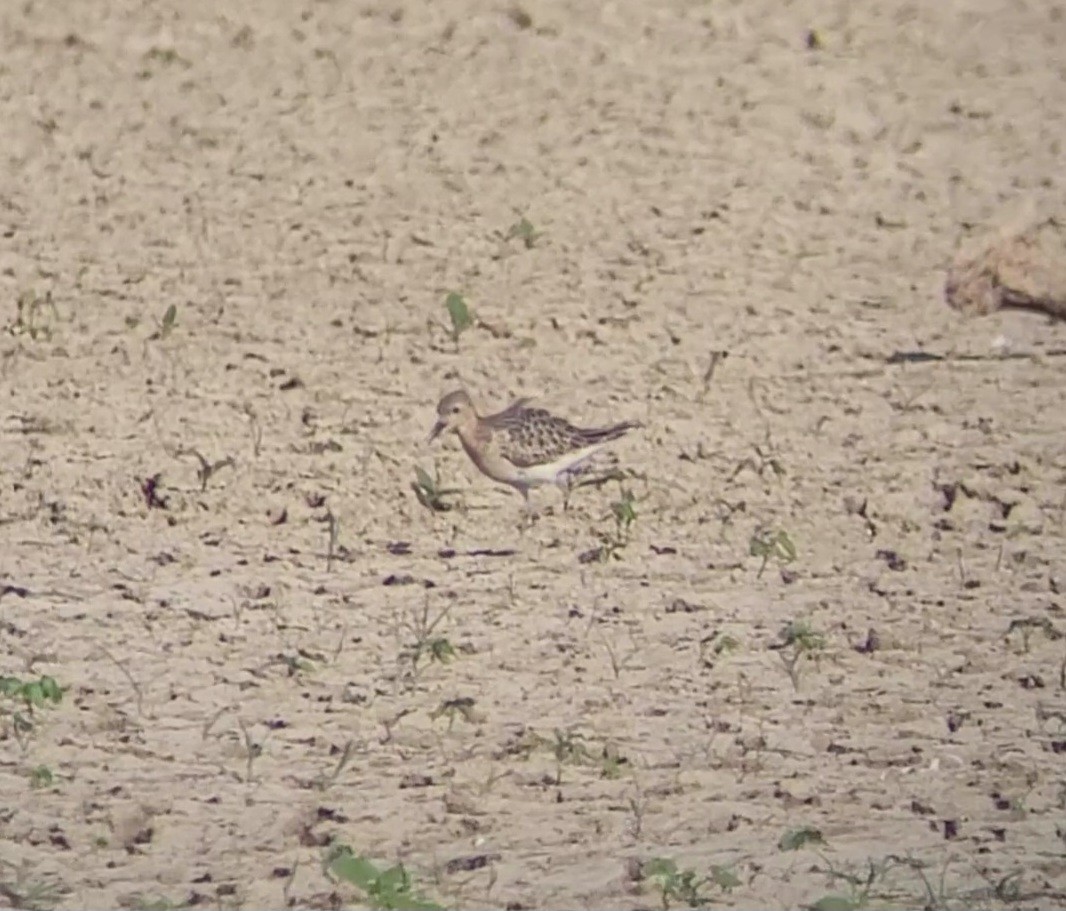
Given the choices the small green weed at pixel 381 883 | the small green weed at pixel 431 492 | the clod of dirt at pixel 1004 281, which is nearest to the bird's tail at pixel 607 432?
the small green weed at pixel 431 492

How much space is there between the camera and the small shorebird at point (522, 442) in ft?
21.9

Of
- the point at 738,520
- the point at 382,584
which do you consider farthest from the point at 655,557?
the point at 382,584

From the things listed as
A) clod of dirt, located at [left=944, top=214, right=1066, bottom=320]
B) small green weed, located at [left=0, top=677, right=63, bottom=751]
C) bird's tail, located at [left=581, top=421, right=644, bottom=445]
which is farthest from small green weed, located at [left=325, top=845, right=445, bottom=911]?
clod of dirt, located at [left=944, top=214, right=1066, bottom=320]

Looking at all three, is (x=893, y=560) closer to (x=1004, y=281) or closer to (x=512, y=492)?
(x=512, y=492)

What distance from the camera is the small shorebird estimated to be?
6.68 meters

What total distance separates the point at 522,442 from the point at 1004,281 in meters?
1.94

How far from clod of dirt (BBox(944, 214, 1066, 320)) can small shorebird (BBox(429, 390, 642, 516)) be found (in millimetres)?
1484

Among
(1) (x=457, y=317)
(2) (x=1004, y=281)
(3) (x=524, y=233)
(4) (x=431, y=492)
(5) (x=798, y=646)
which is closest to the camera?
(5) (x=798, y=646)

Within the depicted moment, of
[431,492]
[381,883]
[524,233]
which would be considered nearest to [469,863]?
[381,883]

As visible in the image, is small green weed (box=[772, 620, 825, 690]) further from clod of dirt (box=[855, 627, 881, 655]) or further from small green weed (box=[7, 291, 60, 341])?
small green weed (box=[7, 291, 60, 341])

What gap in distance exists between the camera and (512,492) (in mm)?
6840

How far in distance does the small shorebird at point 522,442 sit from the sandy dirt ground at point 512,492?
0.39 feet

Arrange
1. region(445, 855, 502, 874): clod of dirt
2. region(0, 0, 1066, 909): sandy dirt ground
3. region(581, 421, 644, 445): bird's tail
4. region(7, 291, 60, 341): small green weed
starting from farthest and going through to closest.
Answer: region(7, 291, 60, 341): small green weed
region(581, 421, 644, 445): bird's tail
region(0, 0, 1066, 909): sandy dirt ground
region(445, 855, 502, 874): clod of dirt

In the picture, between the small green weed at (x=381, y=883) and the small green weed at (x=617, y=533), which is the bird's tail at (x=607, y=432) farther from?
the small green weed at (x=381, y=883)
